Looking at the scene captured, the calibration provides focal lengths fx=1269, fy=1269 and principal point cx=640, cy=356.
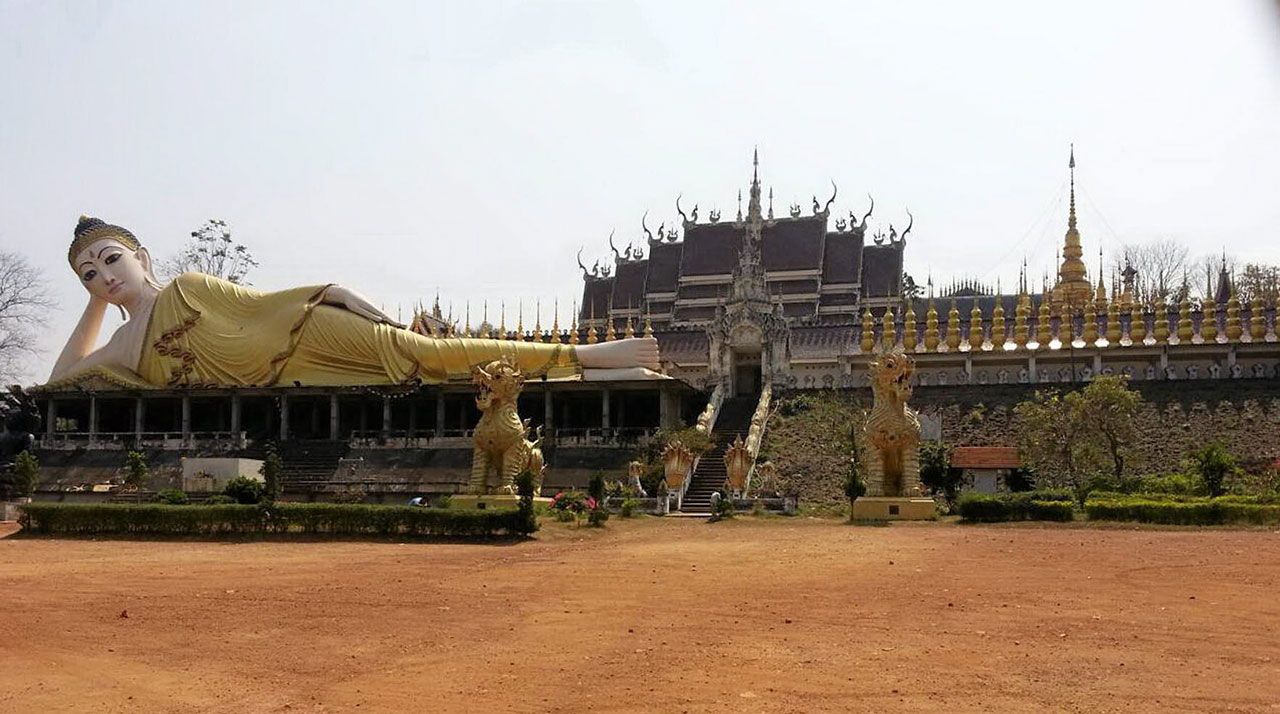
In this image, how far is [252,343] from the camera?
47906 millimetres

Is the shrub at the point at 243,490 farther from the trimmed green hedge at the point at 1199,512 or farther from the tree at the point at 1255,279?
the tree at the point at 1255,279

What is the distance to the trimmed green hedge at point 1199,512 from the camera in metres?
25.8

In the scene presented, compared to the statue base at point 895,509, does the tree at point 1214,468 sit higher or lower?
higher

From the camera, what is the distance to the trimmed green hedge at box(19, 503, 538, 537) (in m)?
25.7

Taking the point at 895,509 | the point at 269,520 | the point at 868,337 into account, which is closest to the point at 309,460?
the point at 269,520

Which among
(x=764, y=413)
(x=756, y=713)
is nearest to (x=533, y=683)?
(x=756, y=713)

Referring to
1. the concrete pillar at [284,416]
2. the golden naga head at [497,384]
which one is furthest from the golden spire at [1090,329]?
the concrete pillar at [284,416]

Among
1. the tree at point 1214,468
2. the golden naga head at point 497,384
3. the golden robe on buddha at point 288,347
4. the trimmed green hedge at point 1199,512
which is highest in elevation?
the golden robe on buddha at point 288,347

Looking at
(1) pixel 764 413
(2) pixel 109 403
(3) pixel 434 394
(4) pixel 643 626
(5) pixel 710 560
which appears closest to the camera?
(4) pixel 643 626

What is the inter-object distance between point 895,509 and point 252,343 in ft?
92.4

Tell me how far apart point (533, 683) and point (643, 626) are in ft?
9.95

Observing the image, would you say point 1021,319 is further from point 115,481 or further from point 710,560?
point 115,481

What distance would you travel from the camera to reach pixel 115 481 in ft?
141

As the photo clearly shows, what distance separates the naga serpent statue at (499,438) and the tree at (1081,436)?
14.3 meters
